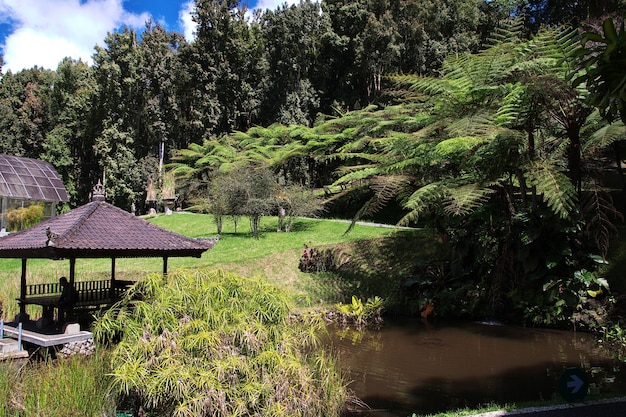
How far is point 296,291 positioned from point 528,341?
5986 mm

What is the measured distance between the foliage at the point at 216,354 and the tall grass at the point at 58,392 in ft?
0.87

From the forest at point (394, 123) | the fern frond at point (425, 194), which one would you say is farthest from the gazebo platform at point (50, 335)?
the forest at point (394, 123)

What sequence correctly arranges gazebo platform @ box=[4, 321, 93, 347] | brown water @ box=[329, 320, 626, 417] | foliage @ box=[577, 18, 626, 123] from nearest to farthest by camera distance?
foliage @ box=[577, 18, 626, 123], brown water @ box=[329, 320, 626, 417], gazebo platform @ box=[4, 321, 93, 347]

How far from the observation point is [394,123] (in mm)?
15117

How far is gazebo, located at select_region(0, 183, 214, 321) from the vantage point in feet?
24.2

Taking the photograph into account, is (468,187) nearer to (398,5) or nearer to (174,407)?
(174,407)

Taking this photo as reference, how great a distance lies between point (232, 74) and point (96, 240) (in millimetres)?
26350

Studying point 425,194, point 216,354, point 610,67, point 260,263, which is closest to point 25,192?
point 260,263

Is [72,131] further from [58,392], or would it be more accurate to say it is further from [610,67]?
[610,67]

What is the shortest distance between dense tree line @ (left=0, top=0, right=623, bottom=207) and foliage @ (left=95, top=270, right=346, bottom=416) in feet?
72.1

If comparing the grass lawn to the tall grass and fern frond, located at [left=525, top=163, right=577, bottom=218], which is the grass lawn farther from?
the tall grass

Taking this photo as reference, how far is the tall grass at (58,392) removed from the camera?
4.66 meters

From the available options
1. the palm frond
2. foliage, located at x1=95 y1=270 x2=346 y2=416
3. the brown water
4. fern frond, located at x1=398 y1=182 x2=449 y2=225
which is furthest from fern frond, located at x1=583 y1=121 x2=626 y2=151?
foliage, located at x1=95 y1=270 x2=346 y2=416

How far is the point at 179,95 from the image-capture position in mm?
35500
